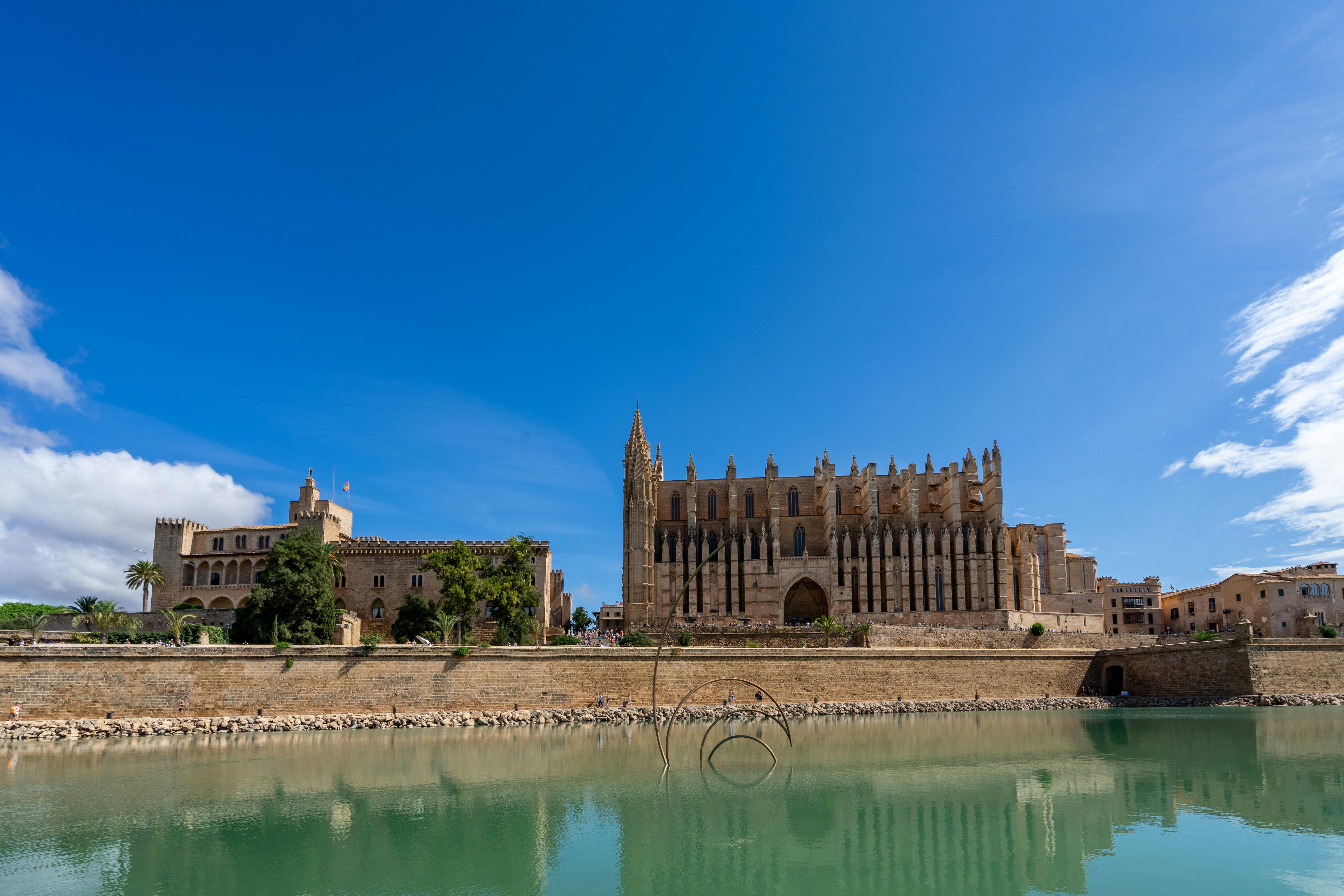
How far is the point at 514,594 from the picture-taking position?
40.4m

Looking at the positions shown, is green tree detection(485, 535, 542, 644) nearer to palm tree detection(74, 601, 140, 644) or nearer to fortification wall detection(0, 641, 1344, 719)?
fortification wall detection(0, 641, 1344, 719)

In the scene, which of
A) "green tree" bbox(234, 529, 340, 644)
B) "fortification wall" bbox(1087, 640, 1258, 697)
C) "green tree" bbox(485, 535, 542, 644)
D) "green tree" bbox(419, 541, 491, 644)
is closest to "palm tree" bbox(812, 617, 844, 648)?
"fortification wall" bbox(1087, 640, 1258, 697)

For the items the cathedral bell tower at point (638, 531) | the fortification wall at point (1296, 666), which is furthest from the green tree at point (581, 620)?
the fortification wall at point (1296, 666)

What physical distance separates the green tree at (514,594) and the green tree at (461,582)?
0.52 metres

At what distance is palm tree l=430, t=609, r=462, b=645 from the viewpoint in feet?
130

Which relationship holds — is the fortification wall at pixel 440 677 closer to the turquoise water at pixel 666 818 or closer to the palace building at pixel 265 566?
the turquoise water at pixel 666 818

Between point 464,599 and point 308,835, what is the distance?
24.1 m

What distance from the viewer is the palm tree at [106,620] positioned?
40812 mm

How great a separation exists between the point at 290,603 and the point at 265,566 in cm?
1310

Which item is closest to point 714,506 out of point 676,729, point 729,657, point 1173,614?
point 729,657

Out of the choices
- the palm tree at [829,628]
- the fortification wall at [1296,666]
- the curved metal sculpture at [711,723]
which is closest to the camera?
the curved metal sculpture at [711,723]

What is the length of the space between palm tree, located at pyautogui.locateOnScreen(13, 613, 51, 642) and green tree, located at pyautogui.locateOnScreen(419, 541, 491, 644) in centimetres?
1495

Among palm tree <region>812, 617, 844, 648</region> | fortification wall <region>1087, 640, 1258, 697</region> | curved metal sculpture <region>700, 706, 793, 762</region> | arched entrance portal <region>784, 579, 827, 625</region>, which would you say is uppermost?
arched entrance portal <region>784, 579, 827, 625</region>

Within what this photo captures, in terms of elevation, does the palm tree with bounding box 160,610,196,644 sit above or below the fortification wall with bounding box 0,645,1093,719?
above
